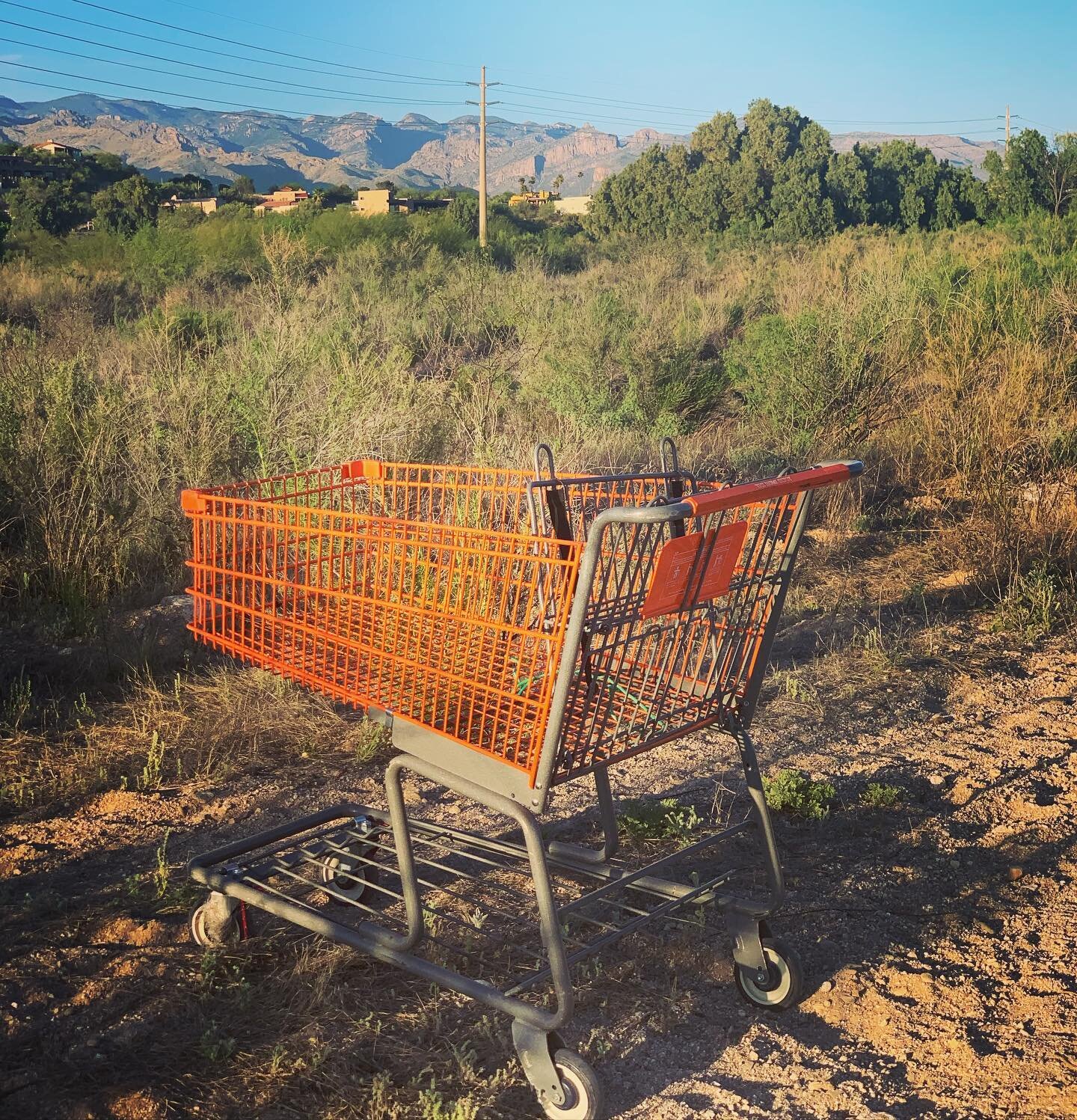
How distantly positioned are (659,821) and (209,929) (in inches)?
62.4

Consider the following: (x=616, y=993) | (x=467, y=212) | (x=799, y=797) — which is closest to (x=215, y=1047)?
(x=616, y=993)

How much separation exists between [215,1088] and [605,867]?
126cm

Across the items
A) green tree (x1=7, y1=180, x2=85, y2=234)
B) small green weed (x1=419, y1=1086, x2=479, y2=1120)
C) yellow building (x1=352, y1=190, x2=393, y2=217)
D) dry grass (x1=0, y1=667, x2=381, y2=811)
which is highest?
yellow building (x1=352, y1=190, x2=393, y2=217)

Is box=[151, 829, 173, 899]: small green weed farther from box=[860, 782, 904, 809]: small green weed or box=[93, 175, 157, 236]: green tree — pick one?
box=[93, 175, 157, 236]: green tree

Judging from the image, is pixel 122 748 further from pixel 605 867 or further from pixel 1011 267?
pixel 1011 267

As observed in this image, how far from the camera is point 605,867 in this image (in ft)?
10.8

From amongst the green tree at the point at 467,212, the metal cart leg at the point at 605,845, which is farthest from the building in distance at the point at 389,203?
the metal cart leg at the point at 605,845

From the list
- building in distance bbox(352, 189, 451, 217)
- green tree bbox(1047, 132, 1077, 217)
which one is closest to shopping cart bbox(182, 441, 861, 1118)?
green tree bbox(1047, 132, 1077, 217)

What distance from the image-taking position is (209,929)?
10.0 feet

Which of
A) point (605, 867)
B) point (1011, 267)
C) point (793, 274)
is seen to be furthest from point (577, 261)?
point (605, 867)

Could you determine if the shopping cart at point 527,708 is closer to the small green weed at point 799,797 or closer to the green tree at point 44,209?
the small green weed at point 799,797

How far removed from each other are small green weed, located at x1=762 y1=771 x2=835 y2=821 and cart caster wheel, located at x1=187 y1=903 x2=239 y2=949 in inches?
77.6

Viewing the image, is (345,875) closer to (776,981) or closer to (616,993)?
(616,993)

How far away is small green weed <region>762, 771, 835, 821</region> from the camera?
4.02 meters
